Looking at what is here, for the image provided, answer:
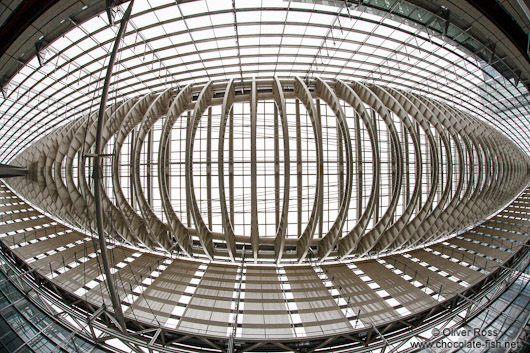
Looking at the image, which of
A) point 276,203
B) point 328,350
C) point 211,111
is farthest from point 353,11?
point 328,350

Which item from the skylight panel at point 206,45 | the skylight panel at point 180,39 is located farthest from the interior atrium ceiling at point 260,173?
the skylight panel at point 206,45

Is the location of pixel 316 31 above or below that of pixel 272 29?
above

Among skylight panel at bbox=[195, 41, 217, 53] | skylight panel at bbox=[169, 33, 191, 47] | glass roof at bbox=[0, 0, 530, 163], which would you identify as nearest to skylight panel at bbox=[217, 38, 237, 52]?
glass roof at bbox=[0, 0, 530, 163]

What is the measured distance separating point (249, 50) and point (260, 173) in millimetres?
9696

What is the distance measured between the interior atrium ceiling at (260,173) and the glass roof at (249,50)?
0.47ft

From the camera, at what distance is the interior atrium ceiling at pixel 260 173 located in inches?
532

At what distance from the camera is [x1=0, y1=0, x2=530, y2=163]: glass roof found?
14.8m

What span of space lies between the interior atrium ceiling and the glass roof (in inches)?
5.6

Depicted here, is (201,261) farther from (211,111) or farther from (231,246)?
(211,111)

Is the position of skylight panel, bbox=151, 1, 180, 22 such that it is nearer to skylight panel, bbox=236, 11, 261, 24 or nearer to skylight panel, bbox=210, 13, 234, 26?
skylight panel, bbox=210, 13, 234, 26

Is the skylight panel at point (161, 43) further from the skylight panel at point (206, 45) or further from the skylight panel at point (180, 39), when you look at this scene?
the skylight panel at point (206, 45)

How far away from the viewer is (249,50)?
18531 mm

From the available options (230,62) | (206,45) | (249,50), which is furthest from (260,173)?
(206,45)

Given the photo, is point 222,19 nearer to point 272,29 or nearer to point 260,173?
point 272,29
